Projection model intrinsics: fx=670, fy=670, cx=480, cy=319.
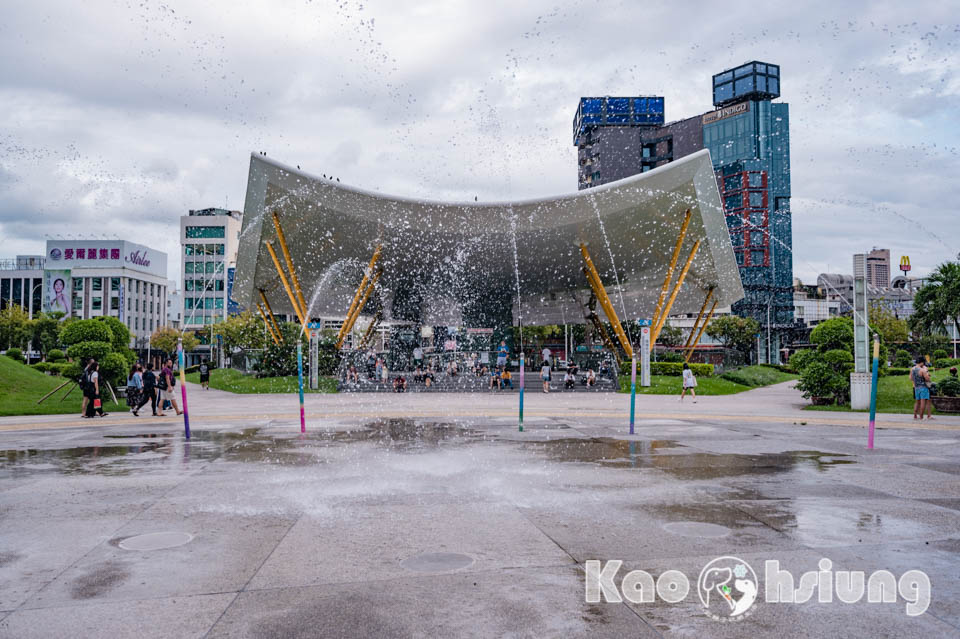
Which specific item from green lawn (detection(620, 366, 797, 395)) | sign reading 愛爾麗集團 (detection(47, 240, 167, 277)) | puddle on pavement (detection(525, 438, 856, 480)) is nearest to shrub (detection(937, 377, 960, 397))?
puddle on pavement (detection(525, 438, 856, 480))

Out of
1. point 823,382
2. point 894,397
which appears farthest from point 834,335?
point 894,397

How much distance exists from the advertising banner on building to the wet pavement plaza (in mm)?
105180

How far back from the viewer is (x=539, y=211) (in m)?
31.5

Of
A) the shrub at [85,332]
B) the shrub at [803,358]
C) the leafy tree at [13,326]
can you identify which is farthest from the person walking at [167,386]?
the leafy tree at [13,326]

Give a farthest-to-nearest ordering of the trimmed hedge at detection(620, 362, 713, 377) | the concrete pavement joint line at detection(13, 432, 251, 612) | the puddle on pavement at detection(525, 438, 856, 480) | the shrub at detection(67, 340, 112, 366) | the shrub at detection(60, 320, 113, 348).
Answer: the trimmed hedge at detection(620, 362, 713, 377)
the shrub at detection(60, 320, 113, 348)
the shrub at detection(67, 340, 112, 366)
the puddle on pavement at detection(525, 438, 856, 480)
the concrete pavement joint line at detection(13, 432, 251, 612)

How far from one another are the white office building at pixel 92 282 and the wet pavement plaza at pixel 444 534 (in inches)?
3984

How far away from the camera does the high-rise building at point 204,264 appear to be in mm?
101250

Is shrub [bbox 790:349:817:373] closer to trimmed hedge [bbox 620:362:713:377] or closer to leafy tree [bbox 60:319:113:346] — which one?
trimmed hedge [bbox 620:362:713:377]

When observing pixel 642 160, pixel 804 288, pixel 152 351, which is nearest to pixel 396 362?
pixel 152 351

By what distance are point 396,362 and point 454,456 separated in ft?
128

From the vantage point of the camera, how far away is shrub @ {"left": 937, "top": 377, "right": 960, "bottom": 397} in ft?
64.6

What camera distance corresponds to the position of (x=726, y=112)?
106 m

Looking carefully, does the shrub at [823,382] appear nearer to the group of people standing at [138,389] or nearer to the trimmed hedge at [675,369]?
the trimmed hedge at [675,369]

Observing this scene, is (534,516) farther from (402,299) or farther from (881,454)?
(402,299)
